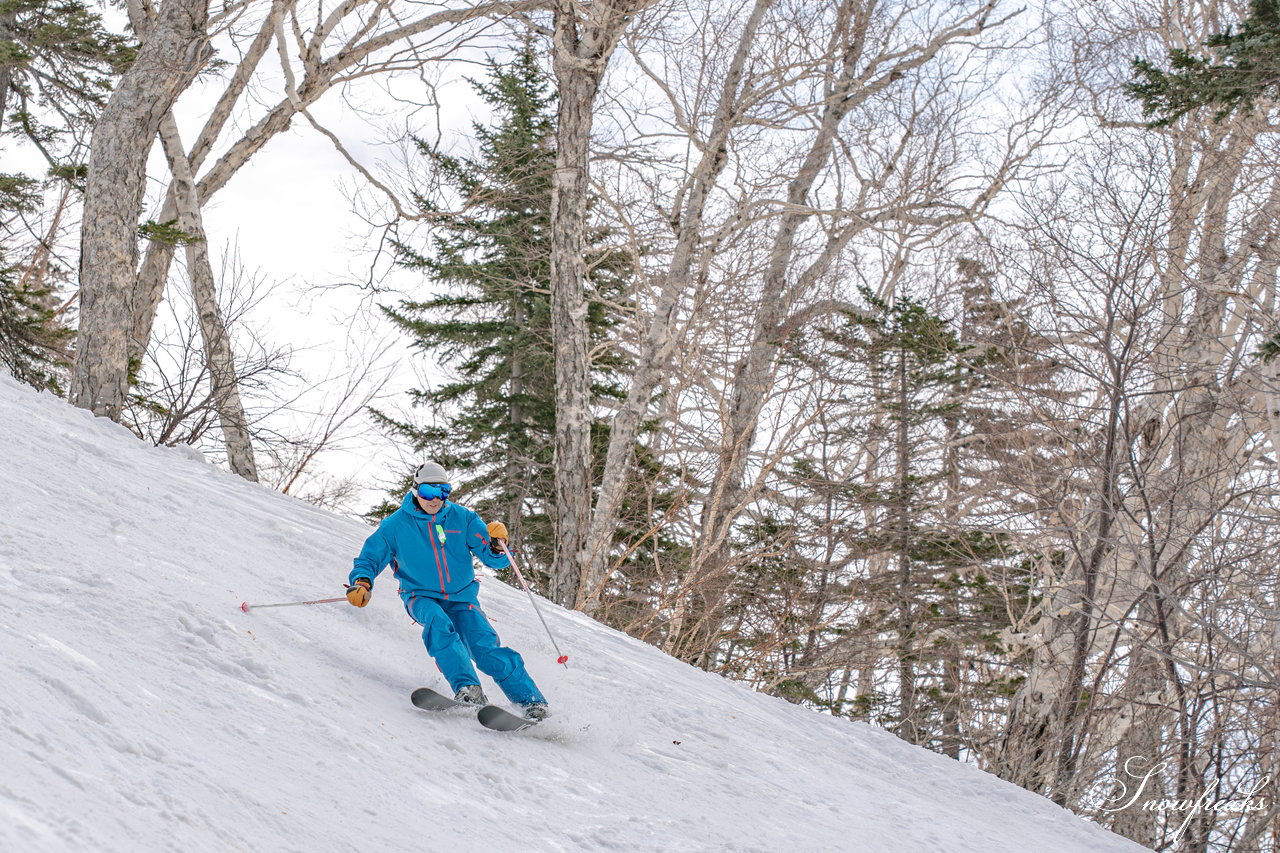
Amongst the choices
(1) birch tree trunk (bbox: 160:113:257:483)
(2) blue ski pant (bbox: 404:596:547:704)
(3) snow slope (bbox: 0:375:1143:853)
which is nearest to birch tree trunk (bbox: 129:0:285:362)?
(1) birch tree trunk (bbox: 160:113:257:483)

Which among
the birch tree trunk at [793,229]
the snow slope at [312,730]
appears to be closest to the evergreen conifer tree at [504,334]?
the birch tree trunk at [793,229]

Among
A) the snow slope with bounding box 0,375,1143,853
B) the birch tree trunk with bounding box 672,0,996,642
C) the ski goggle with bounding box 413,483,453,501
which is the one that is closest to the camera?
the snow slope with bounding box 0,375,1143,853

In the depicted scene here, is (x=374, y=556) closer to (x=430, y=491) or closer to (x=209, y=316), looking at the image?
(x=430, y=491)

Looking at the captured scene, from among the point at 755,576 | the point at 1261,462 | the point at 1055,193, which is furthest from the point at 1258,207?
the point at 755,576

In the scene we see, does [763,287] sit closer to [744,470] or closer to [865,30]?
[744,470]

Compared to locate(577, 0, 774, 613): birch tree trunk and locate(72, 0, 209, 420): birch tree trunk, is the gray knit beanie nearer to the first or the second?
locate(72, 0, 209, 420): birch tree trunk

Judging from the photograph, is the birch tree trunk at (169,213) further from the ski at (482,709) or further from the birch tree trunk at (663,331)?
the ski at (482,709)

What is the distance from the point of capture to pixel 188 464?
726 cm

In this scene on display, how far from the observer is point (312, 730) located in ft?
11.4

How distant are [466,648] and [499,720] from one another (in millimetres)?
579

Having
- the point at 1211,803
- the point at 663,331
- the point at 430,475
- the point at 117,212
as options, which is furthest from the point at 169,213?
the point at 1211,803

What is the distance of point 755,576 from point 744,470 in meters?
1.55

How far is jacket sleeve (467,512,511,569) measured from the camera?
5.09m

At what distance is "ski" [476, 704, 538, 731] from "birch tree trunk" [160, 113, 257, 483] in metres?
5.92
